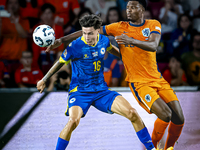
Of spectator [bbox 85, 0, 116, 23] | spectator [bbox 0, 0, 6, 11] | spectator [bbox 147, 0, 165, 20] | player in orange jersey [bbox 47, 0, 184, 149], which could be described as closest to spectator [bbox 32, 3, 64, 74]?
spectator [bbox 85, 0, 116, 23]

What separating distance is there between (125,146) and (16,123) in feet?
5.22

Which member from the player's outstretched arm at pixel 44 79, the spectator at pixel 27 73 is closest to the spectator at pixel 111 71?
the spectator at pixel 27 73

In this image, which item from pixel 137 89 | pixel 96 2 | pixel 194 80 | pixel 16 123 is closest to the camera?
pixel 137 89

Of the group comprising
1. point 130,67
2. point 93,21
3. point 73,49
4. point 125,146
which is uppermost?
point 93,21

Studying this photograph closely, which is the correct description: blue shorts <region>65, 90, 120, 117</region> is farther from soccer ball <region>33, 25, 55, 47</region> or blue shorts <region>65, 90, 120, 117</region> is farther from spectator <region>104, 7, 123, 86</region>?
spectator <region>104, 7, 123, 86</region>

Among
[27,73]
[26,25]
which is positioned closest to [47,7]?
[26,25]

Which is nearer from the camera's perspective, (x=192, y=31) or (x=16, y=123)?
(x=16, y=123)

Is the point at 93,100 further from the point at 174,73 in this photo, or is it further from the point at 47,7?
the point at 47,7

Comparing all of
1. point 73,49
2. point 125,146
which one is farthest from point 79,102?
point 125,146

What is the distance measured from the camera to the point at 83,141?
3037 mm

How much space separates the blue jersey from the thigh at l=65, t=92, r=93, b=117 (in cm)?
6

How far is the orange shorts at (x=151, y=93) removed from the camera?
259cm

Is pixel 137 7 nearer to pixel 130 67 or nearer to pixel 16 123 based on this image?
pixel 130 67

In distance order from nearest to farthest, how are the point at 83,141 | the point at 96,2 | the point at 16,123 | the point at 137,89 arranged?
the point at 137,89 → the point at 83,141 → the point at 16,123 → the point at 96,2
